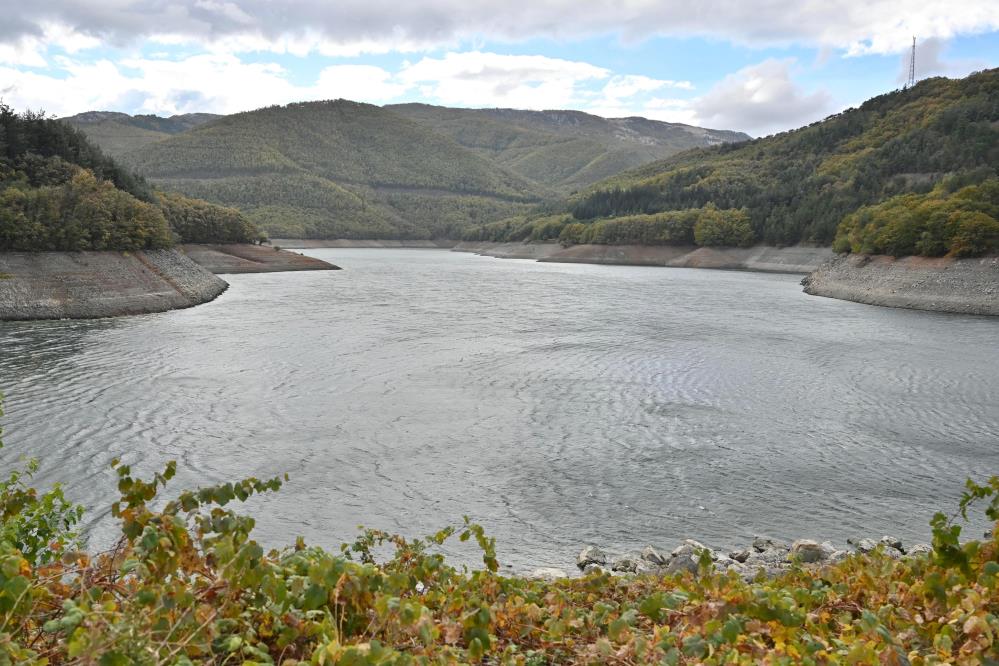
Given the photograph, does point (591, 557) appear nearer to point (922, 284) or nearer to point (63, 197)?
point (63, 197)

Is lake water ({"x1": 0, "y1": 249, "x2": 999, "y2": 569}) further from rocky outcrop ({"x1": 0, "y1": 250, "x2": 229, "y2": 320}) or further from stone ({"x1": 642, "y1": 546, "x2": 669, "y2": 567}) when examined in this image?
rocky outcrop ({"x1": 0, "y1": 250, "x2": 229, "y2": 320})

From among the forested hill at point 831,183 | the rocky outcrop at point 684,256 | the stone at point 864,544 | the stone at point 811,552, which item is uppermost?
the forested hill at point 831,183

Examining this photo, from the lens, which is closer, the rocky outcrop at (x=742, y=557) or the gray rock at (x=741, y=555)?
the rocky outcrop at (x=742, y=557)

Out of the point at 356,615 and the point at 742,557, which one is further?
the point at 742,557

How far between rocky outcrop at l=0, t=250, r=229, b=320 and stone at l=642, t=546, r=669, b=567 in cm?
3997

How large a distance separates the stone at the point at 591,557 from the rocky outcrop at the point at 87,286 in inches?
1542

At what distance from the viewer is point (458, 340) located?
36156 millimetres

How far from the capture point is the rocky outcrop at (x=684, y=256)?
95688mm

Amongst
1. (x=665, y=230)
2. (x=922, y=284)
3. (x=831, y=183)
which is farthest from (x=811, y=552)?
(x=831, y=183)

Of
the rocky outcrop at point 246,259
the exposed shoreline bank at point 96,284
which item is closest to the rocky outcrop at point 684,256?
the rocky outcrop at point 246,259

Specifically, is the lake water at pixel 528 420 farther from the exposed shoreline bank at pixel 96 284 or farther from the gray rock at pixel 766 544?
the exposed shoreline bank at pixel 96 284

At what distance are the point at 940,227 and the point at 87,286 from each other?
62.2 metres

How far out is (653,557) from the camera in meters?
11.6

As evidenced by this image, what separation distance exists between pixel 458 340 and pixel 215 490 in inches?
1230
